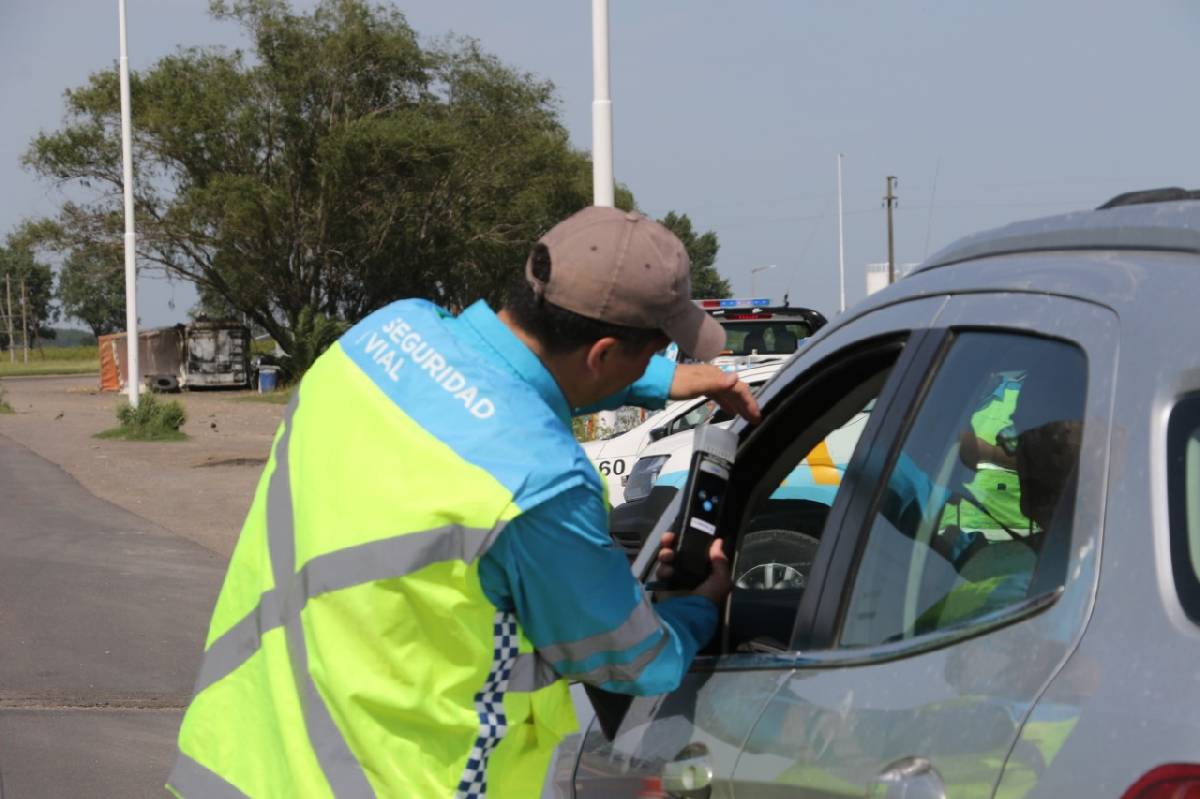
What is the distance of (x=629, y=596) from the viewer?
2.09 m

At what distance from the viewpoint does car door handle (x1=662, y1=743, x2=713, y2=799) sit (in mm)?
2355

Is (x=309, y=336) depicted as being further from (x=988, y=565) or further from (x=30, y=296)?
(x=30, y=296)

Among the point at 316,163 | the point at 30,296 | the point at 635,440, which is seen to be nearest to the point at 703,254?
the point at 30,296

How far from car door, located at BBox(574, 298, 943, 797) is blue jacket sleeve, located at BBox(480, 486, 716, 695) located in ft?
0.74

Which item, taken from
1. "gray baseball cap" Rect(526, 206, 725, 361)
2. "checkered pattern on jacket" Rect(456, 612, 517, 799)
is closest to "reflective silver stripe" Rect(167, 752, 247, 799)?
"checkered pattern on jacket" Rect(456, 612, 517, 799)

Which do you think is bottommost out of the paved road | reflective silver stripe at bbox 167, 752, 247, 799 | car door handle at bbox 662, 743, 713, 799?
the paved road

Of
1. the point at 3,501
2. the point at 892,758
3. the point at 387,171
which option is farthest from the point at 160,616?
the point at 387,171

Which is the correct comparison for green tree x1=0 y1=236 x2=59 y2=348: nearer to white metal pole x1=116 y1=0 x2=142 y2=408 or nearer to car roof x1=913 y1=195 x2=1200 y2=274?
white metal pole x1=116 y1=0 x2=142 y2=408

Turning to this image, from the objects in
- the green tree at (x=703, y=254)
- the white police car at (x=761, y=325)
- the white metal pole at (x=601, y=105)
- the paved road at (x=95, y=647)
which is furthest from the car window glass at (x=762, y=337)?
the green tree at (x=703, y=254)

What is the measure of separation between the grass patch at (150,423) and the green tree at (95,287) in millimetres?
18462

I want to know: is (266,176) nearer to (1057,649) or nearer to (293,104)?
(293,104)

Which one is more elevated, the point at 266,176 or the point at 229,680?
the point at 266,176

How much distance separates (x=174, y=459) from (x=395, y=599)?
2031 cm

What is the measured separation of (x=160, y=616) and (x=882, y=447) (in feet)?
25.9
